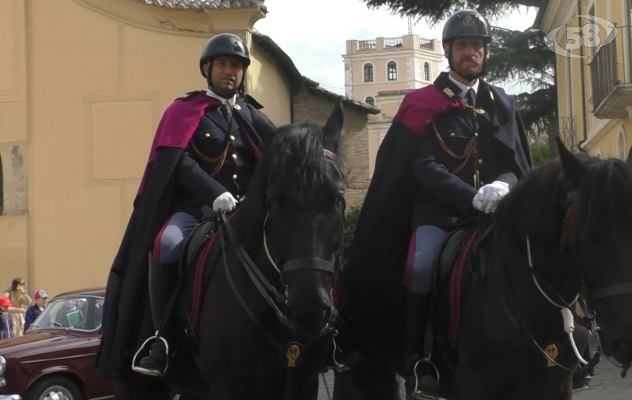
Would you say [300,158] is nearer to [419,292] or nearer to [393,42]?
[419,292]

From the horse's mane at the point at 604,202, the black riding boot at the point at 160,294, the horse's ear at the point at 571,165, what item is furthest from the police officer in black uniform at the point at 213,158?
the horse's mane at the point at 604,202

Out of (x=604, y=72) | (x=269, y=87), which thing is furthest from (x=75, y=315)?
(x=269, y=87)

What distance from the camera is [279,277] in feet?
19.2

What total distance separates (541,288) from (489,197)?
2.13 ft

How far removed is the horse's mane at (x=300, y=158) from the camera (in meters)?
5.57

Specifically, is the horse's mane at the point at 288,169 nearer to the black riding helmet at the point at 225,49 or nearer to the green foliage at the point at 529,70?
the black riding helmet at the point at 225,49

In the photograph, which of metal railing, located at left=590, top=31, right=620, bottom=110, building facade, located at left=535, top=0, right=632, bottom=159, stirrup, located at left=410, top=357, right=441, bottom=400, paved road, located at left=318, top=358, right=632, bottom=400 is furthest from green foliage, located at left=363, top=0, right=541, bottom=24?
stirrup, located at left=410, top=357, right=441, bottom=400

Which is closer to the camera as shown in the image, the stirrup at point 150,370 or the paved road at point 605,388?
the stirrup at point 150,370

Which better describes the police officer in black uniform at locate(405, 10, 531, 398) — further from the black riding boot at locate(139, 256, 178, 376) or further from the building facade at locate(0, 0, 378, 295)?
the building facade at locate(0, 0, 378, 295)

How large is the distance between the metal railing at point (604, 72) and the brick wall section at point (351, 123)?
6.66 meters

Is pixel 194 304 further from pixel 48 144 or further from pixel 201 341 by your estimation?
pixel 48 144

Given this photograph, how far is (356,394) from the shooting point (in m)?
7.32

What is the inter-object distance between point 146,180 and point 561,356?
111 inches

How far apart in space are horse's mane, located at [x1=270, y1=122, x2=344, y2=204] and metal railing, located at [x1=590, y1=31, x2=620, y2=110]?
51.2ft
